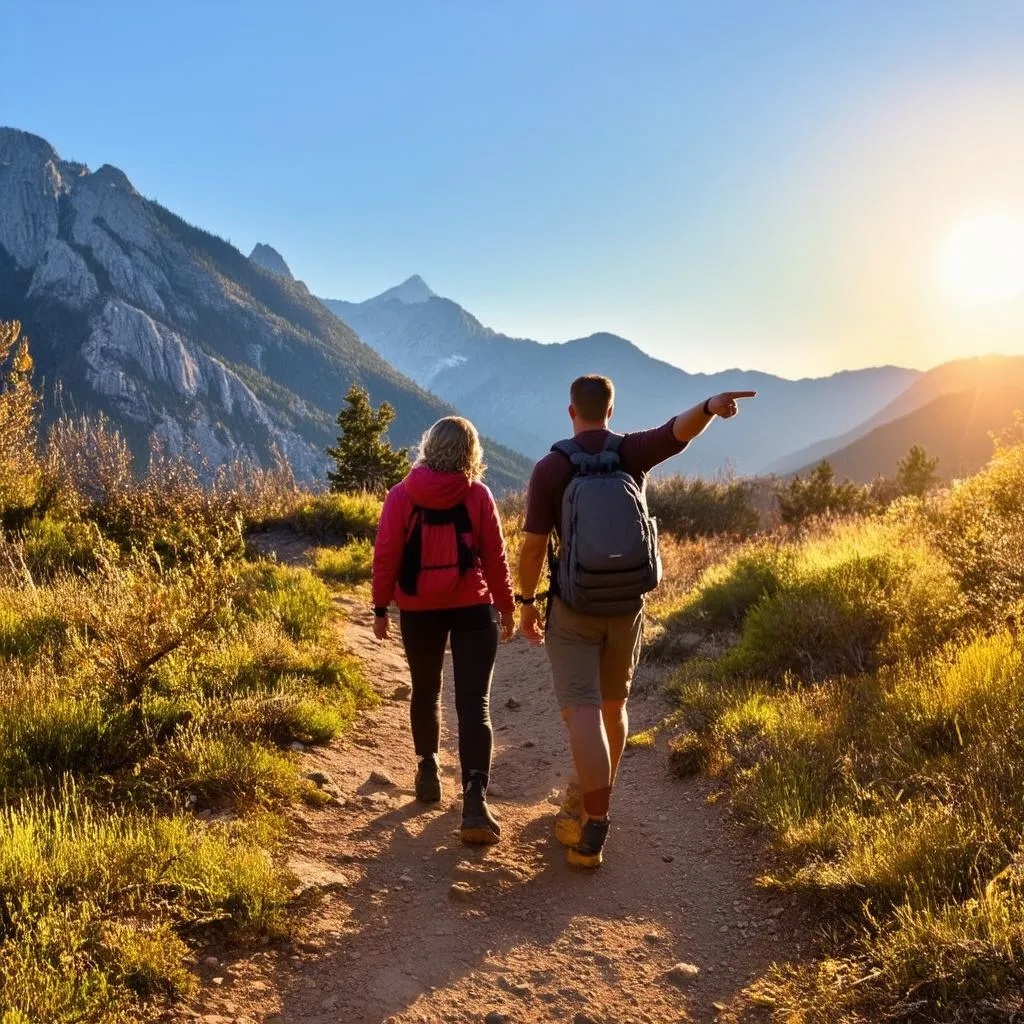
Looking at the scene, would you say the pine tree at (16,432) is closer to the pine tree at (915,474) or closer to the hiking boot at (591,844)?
the hiking boot at (591,844)

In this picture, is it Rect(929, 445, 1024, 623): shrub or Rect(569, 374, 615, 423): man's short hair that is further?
Rect(929, 445, 1024, 623): shrub

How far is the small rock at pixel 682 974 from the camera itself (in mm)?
3002

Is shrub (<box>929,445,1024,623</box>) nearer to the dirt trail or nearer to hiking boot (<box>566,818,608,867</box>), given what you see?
the dirt trail

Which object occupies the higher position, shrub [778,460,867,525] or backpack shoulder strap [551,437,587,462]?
backpack shoulder strap [551,437,587,462]

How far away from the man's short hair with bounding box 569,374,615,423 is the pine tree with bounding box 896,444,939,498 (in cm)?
1820

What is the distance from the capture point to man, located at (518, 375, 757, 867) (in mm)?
3600

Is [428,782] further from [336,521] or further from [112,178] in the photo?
[112,178]

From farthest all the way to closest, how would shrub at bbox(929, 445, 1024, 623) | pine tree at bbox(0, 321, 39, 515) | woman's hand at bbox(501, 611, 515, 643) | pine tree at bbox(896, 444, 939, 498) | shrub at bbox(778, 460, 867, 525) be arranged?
pine tree at bbox(896, 444, 939, 498) < shrub at bbox(778, 460, 867, 525) < pine tree at bbox(0, 321, 39, 515) < shrub at bbox(929, 445, 1024, 623) < woman's hand at bbox(501, 611, 515, 643)

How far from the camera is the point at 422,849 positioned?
3971 millimetres

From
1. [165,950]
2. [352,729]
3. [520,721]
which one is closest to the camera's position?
[165,950]

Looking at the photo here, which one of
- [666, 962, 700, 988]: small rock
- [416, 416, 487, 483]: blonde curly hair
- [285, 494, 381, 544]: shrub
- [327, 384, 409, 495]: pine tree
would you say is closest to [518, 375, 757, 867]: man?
[416, 416, 487, 483]: blonde curly hair

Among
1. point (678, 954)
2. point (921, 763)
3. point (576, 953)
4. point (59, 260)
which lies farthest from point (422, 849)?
point (59, 260)

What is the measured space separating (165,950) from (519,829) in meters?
2.12

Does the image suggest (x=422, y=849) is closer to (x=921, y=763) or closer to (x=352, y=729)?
→ (x=352, y=729)
